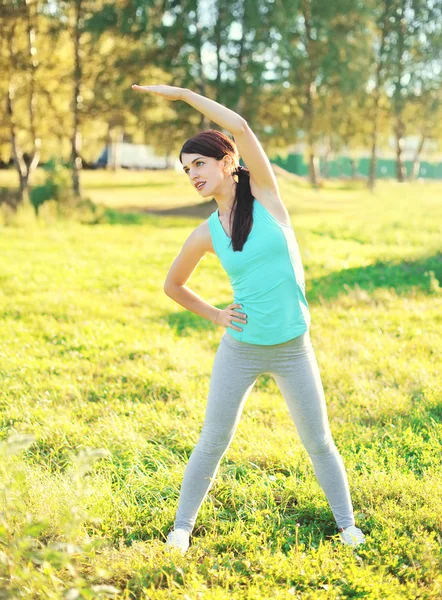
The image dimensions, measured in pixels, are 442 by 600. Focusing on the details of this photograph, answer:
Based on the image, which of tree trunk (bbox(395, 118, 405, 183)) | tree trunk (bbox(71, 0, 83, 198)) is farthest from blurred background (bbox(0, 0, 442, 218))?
tree trunk (bbox(395, 118, 405, 183))

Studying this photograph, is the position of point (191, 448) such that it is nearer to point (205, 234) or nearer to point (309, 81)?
point (205, 234)

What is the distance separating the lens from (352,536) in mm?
3123

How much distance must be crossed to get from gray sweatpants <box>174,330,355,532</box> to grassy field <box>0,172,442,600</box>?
0.22 m

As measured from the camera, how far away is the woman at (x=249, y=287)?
9.35 feet

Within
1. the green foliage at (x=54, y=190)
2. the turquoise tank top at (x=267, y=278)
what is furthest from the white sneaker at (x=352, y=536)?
the green foliage at (x=54, y=190)

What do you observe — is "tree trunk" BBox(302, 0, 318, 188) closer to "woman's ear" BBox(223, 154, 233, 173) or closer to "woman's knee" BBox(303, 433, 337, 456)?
"woman's ear" BBox(223, 154, 233, 173)

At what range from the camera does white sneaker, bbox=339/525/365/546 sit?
10.2ft

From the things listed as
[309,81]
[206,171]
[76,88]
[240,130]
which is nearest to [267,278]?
[206,171]

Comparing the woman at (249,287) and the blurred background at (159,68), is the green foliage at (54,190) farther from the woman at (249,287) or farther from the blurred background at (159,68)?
the woman at (249,287)

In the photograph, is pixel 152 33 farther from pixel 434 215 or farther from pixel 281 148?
pixel 434 215

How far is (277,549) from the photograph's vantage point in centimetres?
314

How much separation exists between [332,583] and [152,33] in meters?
22.9

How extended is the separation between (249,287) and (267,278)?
101mm

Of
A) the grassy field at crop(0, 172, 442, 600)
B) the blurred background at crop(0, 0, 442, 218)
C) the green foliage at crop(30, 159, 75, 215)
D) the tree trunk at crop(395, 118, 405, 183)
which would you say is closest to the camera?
the grassy field at crop(0, 172, 442, 600)
